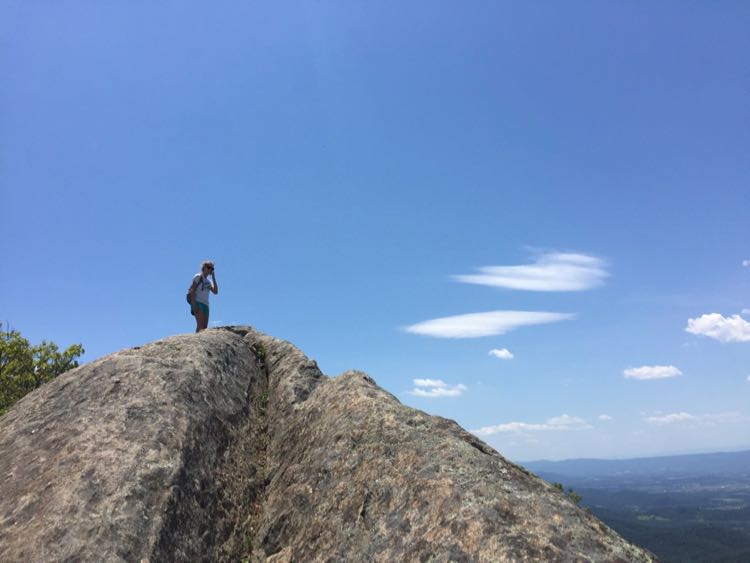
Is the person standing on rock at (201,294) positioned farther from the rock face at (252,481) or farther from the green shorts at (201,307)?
the rock face at (252,481)

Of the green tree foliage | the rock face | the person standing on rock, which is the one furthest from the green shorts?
the green tree foliage

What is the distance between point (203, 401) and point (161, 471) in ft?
11.9

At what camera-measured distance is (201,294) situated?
88.5 ft

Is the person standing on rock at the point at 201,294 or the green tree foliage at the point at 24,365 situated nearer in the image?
the person standing on rock at the point at 201,294

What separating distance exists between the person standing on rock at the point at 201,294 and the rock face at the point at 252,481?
9.78 m

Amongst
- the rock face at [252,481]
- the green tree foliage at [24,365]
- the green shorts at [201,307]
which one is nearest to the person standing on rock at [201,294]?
the green shorts at [201,307]

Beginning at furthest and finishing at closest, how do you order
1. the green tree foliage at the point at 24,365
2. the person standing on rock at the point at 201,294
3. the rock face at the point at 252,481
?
1. the green tree foliage at the point at 24,365
2. the person standing on rock at the point at 201,294
3. the rock face at the point at 252,481

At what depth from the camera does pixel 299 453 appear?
Result: 14.0 m

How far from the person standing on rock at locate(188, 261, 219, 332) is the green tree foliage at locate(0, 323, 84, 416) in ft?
131

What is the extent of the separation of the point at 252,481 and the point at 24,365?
6000 cm

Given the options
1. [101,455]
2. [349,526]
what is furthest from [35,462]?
[349,526]

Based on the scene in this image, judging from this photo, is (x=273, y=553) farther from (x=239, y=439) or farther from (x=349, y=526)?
(x=239, y=439)

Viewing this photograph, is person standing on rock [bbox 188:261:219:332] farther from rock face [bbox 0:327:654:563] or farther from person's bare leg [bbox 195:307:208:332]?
rock face [bbox 0:327:654:563]

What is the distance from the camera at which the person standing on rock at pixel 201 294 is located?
88.2ft
